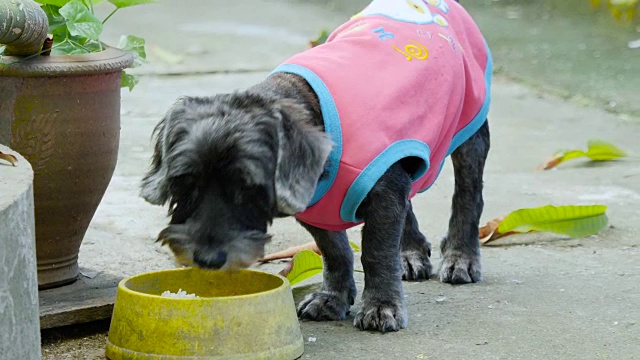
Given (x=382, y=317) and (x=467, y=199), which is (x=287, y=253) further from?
(x=382, y=317)

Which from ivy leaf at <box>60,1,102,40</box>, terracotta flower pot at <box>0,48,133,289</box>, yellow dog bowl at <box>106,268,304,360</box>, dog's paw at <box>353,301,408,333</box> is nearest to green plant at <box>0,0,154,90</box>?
ivy leaf at <box>60,1,102,40</box>

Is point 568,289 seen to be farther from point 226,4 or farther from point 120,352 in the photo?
point 226,4

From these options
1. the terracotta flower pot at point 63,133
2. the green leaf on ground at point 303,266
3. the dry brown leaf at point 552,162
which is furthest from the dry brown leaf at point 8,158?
the dry brown leaf at point 552,162

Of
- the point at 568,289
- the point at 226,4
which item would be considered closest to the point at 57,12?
the point at 568,289

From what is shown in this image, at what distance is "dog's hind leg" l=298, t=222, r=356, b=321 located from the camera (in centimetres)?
408

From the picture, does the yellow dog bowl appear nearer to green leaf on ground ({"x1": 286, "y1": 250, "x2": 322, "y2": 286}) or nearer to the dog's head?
the dog's head

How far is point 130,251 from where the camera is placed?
16.2 ft

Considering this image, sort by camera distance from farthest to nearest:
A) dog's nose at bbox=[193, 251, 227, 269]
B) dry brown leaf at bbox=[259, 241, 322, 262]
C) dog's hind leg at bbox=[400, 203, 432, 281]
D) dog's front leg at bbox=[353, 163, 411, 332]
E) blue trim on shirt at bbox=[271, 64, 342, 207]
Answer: dry brown leaf at bbox=[259, 241, 322, 262], dog's hind leg at bbox=[400, 203, 432, 281], dog's front leg at bbox=[353, 163, 411, 332], blue trim on shirt at bbox=[271, 64, 342, 207], dog's nose at bbox=[193, 251, 227, 269]

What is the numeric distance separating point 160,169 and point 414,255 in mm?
1541

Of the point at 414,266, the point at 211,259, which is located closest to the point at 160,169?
the point at 211,259

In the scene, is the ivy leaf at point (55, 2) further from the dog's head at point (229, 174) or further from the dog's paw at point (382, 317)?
the dog's paw at point (382, 317)

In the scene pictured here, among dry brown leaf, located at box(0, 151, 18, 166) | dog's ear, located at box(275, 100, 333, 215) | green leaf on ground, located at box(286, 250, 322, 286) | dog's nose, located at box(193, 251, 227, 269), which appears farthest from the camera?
green leaf on ground, located at box(286, 250, 322, 286)

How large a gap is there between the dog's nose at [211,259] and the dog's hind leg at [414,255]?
1.45 metres

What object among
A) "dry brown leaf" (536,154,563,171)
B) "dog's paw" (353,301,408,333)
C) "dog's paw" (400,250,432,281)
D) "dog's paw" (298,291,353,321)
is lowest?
"dry brown leaf" (536,154,563,171)
